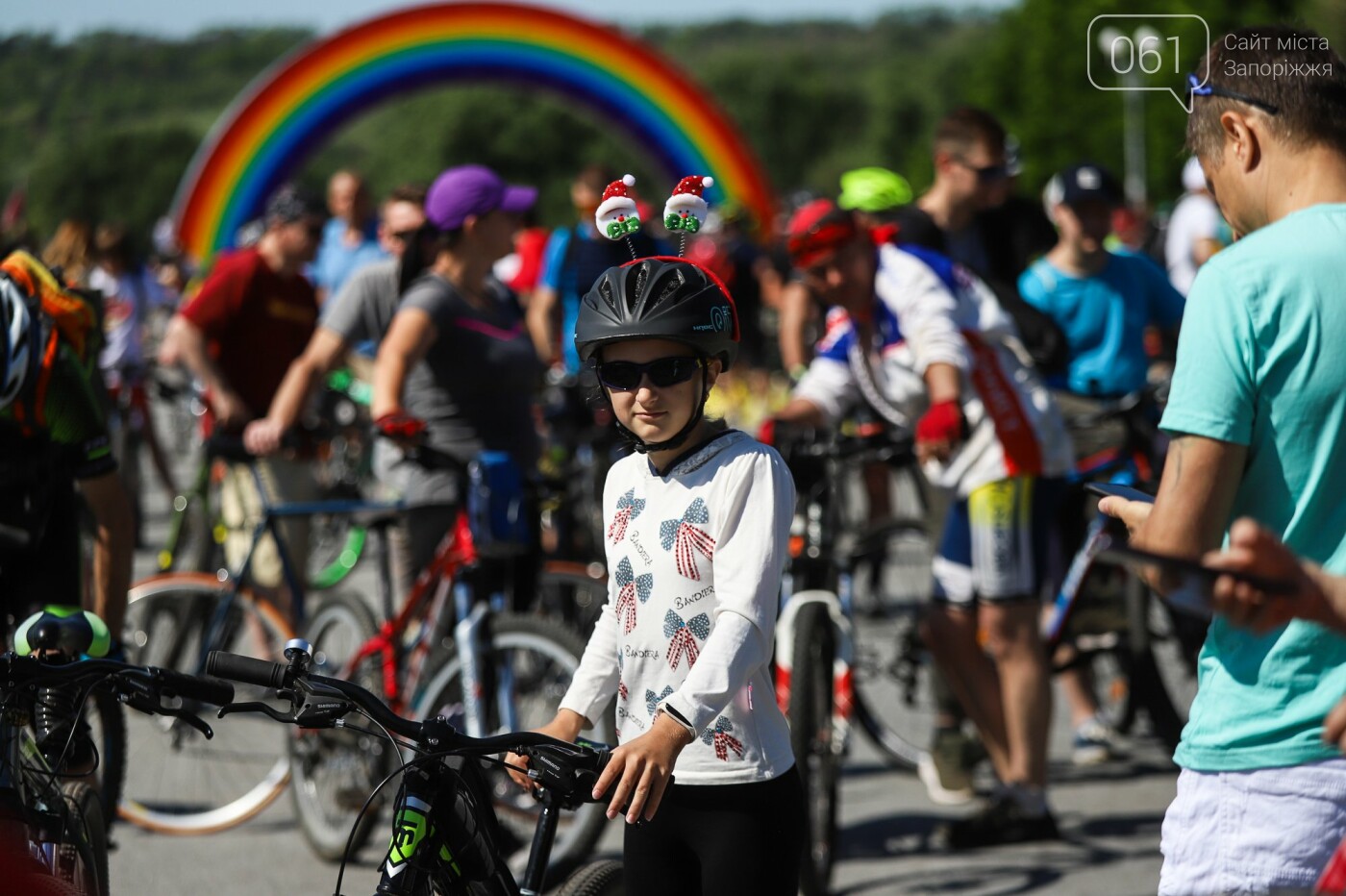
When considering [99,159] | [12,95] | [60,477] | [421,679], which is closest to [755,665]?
[60,477]

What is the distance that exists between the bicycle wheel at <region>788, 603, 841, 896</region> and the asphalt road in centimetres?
23

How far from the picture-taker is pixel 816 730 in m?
4.96

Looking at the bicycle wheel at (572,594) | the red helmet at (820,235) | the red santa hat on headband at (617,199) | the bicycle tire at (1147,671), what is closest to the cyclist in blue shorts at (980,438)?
the red helmet at (820,235)

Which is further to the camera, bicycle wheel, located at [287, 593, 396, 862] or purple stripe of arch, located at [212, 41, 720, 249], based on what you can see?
purple stripe of arch, located at [212, 41, 720, 249]

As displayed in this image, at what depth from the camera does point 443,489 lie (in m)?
5.39

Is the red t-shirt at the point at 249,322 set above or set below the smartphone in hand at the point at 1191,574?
above

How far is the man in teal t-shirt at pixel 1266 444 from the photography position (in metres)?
2.29

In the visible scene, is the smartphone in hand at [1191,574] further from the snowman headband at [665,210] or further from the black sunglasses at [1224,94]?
the snowman headband at [665,210]

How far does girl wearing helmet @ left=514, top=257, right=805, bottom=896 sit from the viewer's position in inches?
111

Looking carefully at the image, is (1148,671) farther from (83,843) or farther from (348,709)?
(348,709)

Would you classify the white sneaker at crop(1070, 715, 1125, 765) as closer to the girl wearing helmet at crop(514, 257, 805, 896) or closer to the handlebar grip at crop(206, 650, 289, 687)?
the girl wearing helmet at crop(514, 257, 805, 896)

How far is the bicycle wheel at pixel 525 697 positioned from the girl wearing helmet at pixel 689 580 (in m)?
1.92

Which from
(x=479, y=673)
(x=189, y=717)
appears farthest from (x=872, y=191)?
(x=189, y=717)

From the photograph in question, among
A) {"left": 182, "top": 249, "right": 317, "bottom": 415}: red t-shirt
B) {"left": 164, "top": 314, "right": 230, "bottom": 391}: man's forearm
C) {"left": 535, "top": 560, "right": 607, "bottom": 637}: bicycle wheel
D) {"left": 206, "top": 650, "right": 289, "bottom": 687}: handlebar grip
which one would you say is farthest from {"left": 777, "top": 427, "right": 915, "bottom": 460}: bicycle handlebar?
{"left": 182, "top": 249, "right": 317, "bottom": 415}: red t-shirt
